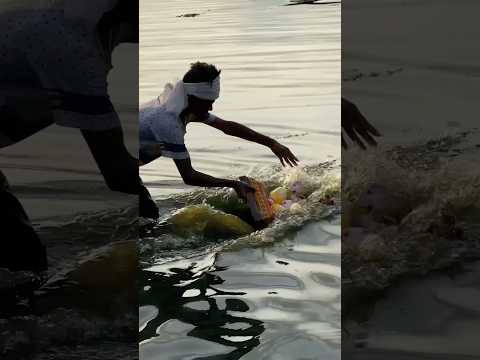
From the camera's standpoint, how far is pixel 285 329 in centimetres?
202

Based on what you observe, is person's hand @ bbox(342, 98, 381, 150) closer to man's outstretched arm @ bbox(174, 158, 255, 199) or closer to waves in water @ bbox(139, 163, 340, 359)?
waves in water @ bbox(139, 163, 340, 359)

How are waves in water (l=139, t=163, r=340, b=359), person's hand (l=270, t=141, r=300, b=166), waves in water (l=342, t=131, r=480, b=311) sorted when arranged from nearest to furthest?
waves in water (l=342, t=131, r=480, b=311), waves in water (l=139, t=163, r=340, b=359), person's hand (l=270, t=141, r=300, b=166)

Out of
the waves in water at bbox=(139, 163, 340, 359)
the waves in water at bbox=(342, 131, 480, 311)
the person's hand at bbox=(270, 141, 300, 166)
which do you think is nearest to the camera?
the waves in water at bbox=(342, 131, 480, 311)

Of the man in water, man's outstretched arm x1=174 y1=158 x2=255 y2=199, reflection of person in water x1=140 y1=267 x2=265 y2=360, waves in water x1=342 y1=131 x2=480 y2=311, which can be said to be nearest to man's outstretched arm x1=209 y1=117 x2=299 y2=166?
the man in water

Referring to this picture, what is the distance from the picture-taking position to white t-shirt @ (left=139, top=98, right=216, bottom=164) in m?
2.32

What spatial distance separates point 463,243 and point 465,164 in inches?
6.9

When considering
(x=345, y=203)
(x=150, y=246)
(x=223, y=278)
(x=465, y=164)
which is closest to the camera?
(x=465, y=164)

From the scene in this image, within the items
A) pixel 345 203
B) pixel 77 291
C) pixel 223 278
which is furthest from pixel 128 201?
pixel 223 278

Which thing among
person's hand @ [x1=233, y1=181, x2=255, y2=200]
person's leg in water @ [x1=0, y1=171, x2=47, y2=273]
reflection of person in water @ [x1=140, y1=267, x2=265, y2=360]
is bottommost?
reflection of person in water @ [x1=140, y1=267, x2=265, y2=360]

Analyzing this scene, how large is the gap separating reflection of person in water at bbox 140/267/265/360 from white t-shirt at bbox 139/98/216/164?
415 millimetres

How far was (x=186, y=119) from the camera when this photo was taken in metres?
2.36

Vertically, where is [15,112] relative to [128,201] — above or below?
above

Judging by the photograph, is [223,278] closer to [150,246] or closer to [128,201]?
[150,246]

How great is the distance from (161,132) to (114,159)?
2.89 feet
